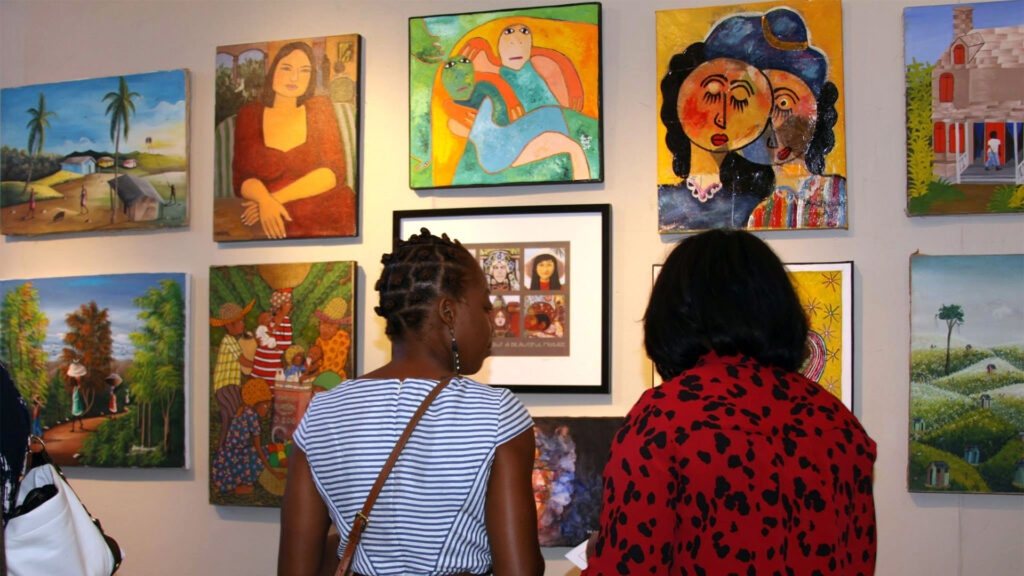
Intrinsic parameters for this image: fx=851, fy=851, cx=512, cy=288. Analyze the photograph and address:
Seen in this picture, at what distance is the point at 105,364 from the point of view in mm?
2984

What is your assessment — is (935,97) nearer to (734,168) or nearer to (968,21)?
(968,21)

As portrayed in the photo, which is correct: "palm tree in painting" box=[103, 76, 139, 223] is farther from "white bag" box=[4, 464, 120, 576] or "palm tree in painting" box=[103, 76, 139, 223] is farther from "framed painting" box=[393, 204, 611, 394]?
"white bag" box=[4, 464, 120, 576]

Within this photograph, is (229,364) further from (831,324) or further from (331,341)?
(831,324)

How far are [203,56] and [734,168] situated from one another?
1.88 meters

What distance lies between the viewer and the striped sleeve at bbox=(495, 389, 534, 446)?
5.08ft

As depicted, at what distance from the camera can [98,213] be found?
304cm

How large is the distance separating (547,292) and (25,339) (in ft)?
6.35

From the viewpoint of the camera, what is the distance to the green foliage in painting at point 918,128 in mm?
2357

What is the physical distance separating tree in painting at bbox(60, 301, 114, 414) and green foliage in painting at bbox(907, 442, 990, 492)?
102 inches

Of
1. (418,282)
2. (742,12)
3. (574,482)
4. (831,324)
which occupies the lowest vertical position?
(574,482)

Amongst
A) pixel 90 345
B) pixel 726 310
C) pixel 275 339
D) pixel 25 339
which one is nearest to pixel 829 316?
pixel 726 310

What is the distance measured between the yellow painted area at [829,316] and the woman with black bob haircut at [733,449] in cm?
97

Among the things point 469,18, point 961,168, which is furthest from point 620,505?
point 469,18

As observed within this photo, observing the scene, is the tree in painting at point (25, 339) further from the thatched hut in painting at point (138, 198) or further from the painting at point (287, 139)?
the painting at point (287, 139)
